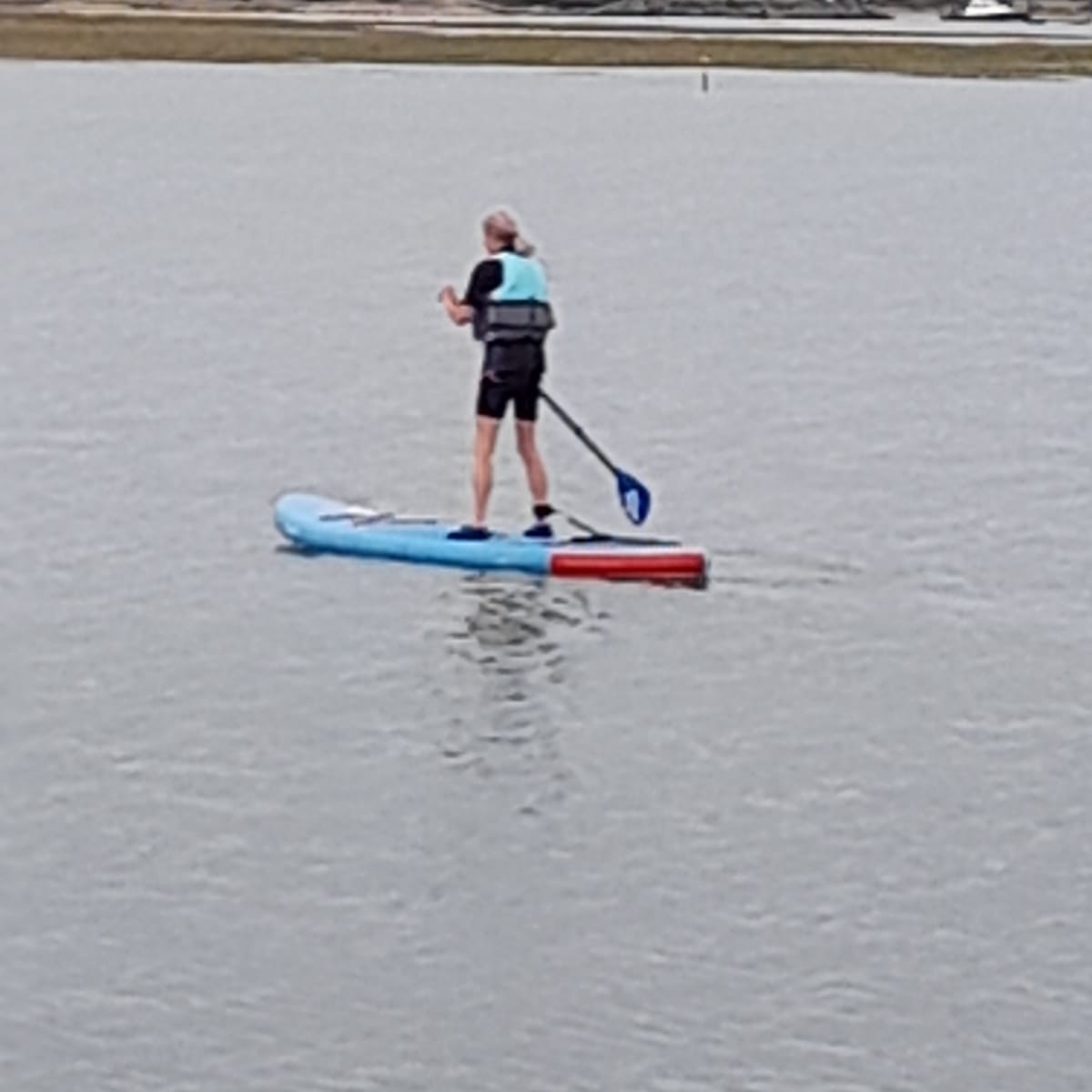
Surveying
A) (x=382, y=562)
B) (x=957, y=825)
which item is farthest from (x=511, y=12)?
(x=957, y=825)

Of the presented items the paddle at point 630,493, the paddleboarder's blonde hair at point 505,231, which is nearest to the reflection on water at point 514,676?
the paddle at point 630,493

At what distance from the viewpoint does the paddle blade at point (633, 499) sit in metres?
23.4

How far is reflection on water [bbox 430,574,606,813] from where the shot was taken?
17.7 meters

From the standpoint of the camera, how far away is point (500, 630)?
20.7m

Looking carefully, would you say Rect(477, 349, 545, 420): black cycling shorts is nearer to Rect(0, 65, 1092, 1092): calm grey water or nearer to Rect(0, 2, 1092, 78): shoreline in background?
Rect(0, 65, 1092, 1092): calm grey water

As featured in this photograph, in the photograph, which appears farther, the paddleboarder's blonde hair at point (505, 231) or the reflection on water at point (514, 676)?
the paddleboarder's blonde hair at point (505, 231)

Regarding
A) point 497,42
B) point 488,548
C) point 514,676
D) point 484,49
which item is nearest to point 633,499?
point 488,548

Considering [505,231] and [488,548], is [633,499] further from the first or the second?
[505,231]

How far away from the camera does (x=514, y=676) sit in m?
19.5

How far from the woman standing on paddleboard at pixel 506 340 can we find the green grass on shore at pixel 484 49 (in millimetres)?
59003

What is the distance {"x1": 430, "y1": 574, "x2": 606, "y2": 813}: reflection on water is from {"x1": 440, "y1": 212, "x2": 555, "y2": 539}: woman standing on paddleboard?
902 millimetres

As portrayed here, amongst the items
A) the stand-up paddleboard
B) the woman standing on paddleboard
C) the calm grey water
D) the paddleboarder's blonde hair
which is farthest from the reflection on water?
the paddleboarder's blonde hair

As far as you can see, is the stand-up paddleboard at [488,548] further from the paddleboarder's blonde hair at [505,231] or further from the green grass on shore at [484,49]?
the green grass on shore at [484,49]

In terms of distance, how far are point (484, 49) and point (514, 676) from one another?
6580cm
